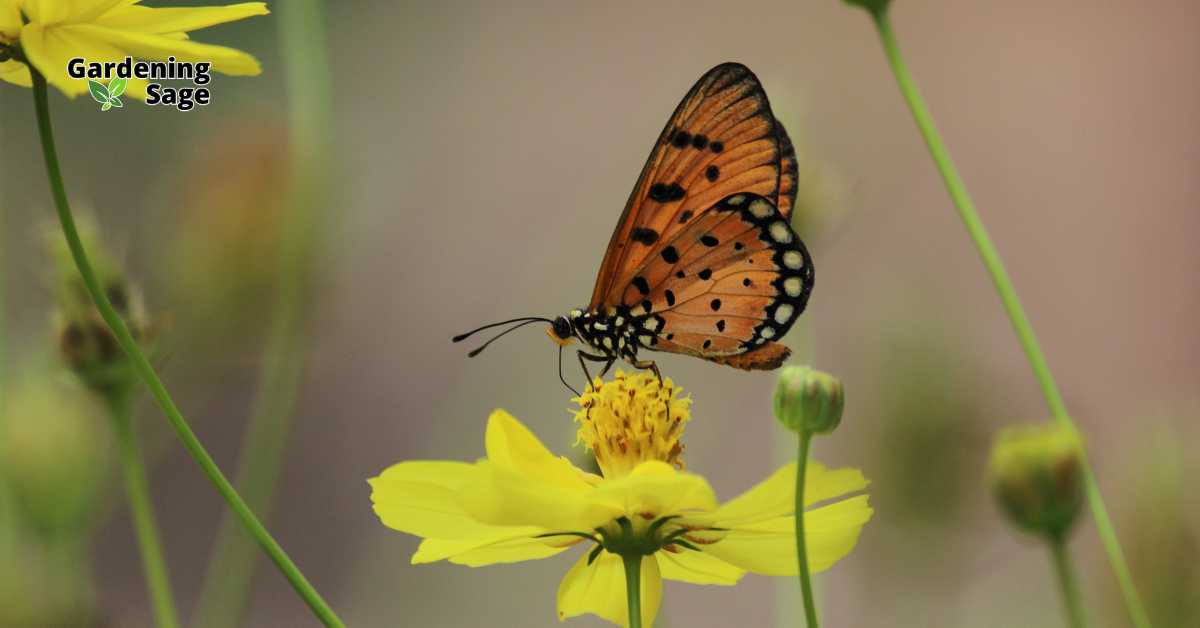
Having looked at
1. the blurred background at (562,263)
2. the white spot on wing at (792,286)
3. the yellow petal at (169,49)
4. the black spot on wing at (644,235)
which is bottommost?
the blurred background at (562,263)

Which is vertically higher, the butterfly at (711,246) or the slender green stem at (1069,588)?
the butterfly at (711,246)

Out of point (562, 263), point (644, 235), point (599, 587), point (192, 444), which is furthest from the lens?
point (562, 263)

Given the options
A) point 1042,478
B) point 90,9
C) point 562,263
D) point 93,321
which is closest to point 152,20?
point 90,9

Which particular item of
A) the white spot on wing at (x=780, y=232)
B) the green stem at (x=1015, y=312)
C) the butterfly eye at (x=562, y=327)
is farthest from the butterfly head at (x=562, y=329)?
the green stem at (x=1015, y=312)

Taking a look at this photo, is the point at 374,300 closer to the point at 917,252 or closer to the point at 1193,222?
the point at 917,252

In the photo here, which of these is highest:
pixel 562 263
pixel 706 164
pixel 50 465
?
pixel 706 164

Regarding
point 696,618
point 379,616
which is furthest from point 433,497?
point 696,618

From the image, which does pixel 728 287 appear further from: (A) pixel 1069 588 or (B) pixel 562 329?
(A) pixel 1069 588

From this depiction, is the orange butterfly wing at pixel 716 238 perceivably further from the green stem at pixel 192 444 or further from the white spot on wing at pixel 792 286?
the green stem at pixel 192 444
